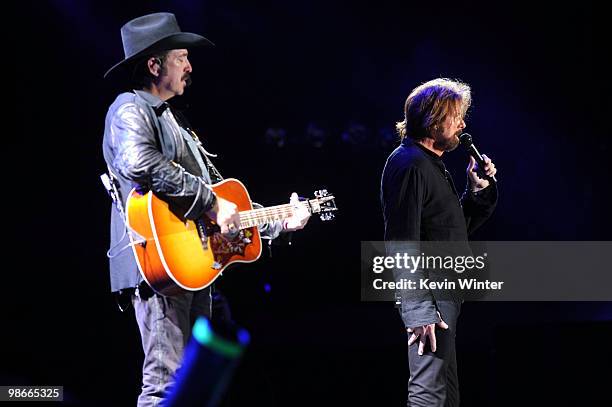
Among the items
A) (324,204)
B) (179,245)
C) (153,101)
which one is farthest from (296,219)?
(153,101)

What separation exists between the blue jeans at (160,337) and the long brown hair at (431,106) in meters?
1.25

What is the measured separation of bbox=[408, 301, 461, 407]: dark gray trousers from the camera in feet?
8.76

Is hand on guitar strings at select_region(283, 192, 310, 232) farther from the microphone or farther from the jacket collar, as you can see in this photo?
the microphone

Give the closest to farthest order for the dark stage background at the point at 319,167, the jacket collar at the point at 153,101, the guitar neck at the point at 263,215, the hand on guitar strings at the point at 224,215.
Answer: the hand on guitar strings at the point at 224,215, the jacket collar at the point at 153,101, the guitar neck at the point at 263,215, the dark stage background at the point at 319,167

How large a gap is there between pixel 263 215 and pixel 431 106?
872mm

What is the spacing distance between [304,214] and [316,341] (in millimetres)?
2242

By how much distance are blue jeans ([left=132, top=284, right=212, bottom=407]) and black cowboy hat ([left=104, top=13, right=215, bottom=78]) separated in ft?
3.00

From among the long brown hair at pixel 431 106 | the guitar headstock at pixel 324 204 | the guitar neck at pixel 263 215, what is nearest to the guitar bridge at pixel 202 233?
the guitar neck at pixel 263 215

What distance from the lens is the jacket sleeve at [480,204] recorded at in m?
3.32

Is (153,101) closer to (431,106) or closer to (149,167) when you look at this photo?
(149,167)

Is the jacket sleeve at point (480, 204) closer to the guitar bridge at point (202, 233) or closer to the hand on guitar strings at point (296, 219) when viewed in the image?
the hand on guitar strings at point (296, 219)

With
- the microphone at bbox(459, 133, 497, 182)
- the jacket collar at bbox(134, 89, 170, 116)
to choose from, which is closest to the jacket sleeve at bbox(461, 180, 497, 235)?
the microphone at bbox(459, 133, 497, 182)

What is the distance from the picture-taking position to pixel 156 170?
7.85ft

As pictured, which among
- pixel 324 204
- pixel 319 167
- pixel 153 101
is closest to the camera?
pixel 153 101
